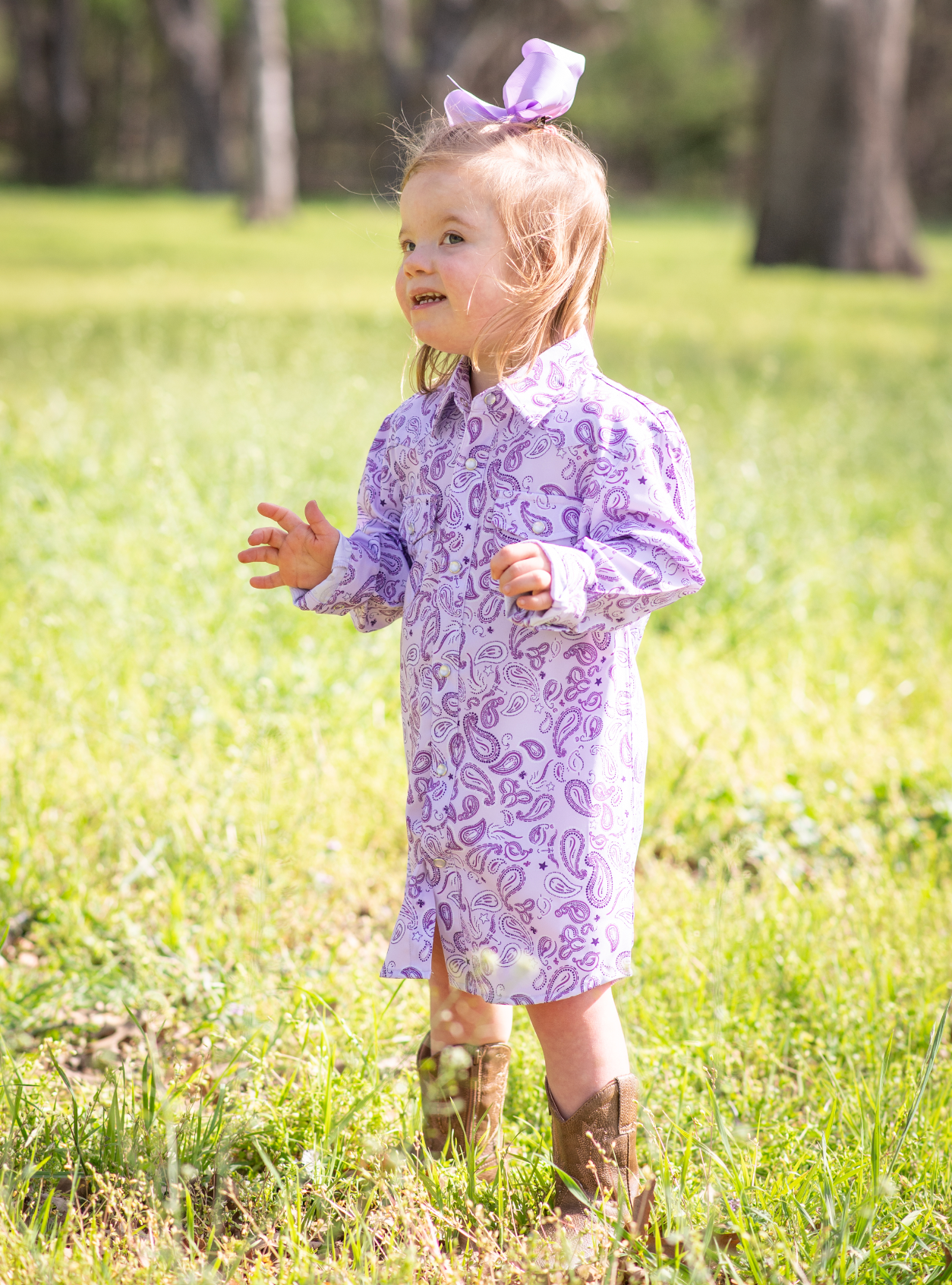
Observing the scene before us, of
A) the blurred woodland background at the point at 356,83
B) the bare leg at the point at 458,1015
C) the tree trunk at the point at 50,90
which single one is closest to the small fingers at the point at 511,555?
the bare leg at the point at 458,1015

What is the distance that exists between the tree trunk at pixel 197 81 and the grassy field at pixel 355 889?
89.6ft

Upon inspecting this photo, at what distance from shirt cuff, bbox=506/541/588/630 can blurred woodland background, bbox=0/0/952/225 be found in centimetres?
2102

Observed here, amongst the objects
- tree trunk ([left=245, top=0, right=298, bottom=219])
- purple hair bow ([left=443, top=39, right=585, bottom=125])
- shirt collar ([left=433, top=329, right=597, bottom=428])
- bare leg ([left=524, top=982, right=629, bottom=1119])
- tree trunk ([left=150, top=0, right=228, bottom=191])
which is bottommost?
bare leg ([left=524, top=982, right=629, bottom=1119])

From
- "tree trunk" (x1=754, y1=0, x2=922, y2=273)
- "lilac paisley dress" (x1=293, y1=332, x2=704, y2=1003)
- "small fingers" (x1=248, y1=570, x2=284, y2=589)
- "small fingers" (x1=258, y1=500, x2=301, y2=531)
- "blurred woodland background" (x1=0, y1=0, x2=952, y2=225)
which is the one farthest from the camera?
"blurred woodland background" (x1=0, y1=0, x2=952, y2=225)

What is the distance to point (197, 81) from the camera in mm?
30250

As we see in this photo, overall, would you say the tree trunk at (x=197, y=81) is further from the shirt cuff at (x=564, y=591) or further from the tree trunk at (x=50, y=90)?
the shirt cuff at (x=564, y=591)

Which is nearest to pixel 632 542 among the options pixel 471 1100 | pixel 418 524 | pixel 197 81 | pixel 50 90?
pixel 418 524

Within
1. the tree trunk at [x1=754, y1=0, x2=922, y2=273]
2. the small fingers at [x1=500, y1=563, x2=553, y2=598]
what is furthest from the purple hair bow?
the tree trunk at [x1=754, y1=0, x2=922, y2=273]

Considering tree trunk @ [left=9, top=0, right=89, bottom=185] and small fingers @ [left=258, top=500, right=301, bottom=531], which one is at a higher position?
tree trunk @ [left=9, top=0, right=89, bottom=185]

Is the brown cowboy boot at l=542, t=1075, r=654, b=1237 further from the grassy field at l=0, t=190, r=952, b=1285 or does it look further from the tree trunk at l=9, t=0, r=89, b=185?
the tree trunk at l=9, t=0, r=89, b=185

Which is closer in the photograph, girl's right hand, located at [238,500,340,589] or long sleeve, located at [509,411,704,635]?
long sleeve, located at [509,411,704,635]

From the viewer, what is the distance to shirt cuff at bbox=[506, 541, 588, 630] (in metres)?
1.60

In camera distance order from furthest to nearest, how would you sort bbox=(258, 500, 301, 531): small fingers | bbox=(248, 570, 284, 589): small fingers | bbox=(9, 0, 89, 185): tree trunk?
bbox=(9, 0, 89, 185): tree trunk → bbox=(248, 570, 284, 589): small fingers → bbox=(258, 500, 301, 531): small fingers

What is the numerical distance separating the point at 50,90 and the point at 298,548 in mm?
37799
